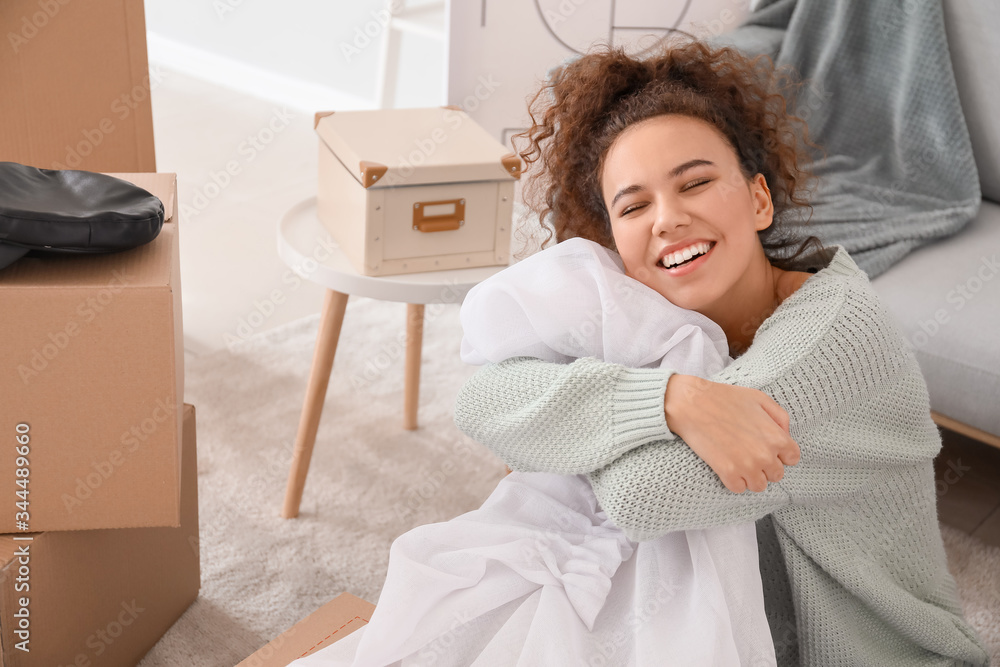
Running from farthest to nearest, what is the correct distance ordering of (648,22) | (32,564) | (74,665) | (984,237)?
(648,22)
(984,237)
(74,665)
(32,564)

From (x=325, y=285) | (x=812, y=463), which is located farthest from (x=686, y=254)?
(x=325, y=285)

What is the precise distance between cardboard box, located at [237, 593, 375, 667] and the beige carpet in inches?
9.3

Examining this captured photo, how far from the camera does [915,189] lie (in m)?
1.91

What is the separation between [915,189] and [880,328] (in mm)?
1043

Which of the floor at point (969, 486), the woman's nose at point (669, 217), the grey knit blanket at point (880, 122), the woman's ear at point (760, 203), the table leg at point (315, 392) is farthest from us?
the grey knit blanket at point (880, 122)

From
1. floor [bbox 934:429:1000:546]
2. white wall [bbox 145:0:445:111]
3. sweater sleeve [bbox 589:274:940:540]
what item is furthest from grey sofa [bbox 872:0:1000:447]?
white wall [bbox 145:0:445:111]

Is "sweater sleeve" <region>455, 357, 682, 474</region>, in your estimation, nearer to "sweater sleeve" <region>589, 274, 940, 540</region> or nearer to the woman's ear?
"sweater sleeve" <region>589, 274, 940, 540</region>

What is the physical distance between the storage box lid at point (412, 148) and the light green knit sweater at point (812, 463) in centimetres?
46

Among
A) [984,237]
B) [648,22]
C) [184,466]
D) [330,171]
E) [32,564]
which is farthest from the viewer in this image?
[648,22]

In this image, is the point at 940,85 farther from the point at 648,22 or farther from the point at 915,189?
the point at 648,22

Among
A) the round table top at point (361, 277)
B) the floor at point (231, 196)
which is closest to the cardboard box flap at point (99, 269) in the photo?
the round table top at point (361, 277)

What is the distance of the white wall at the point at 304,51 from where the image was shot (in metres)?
3.68

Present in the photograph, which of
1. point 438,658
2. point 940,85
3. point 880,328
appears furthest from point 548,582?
point 940,85

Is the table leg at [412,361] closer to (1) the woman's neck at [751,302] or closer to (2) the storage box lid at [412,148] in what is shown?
(2) the storage box lid at [412,148]
